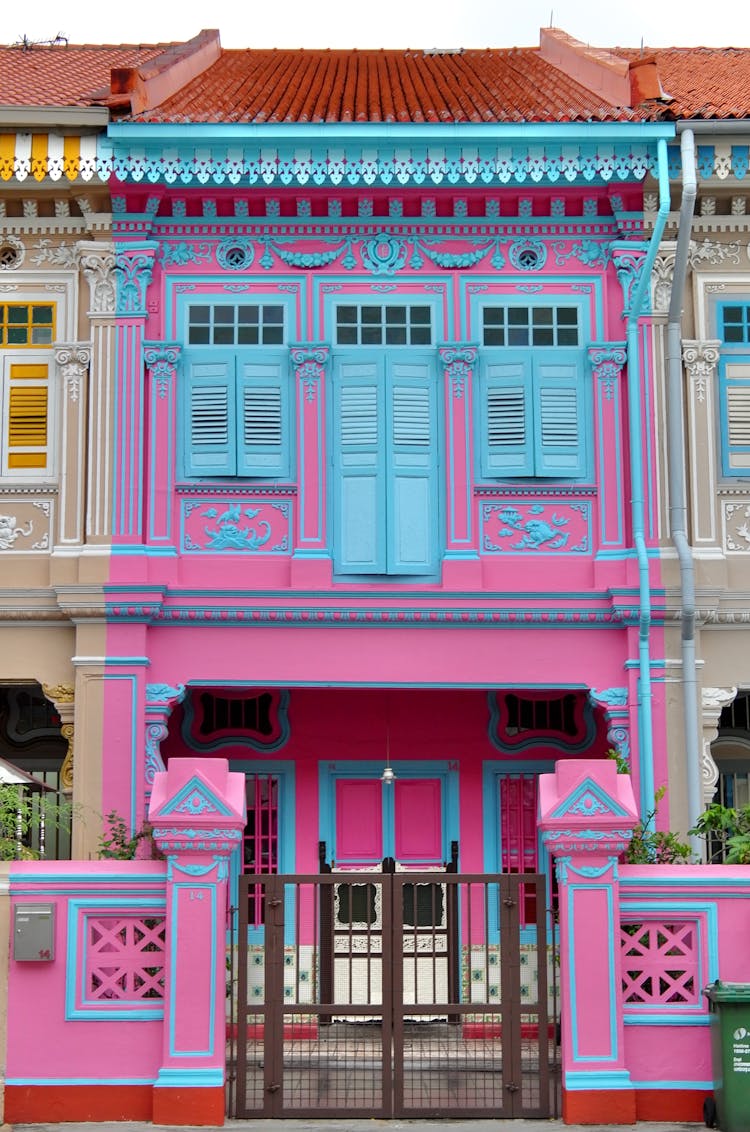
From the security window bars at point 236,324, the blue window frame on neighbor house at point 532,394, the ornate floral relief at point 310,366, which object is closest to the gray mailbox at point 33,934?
the ornate floral relief at point 310,366

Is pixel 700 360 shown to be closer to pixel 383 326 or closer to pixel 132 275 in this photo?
pixel 383 326

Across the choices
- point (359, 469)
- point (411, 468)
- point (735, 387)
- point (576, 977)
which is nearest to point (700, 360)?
point (735, 387)

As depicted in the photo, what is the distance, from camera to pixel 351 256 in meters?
16.2

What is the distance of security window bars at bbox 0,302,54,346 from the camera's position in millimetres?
16172

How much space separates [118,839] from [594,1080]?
4472 millimetres

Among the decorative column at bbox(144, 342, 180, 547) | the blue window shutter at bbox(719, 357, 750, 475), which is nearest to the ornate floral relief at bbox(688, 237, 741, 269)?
the blue window shutter at bbox(719, 357, 750, 475)

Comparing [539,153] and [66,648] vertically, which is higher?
[539,153]

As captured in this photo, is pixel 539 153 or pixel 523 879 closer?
pixel 523 879

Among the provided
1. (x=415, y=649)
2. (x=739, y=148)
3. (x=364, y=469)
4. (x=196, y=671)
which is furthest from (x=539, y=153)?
(x=196, y=671)

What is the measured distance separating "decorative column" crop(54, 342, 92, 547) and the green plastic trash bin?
7481 mm

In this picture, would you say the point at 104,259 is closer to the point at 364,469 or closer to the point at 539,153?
the point at 364,469

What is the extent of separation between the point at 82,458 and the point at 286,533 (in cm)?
204

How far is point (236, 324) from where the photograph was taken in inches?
634

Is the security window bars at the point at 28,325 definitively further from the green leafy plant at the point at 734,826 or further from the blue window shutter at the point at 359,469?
the green leafy plant at the point at 734,826
